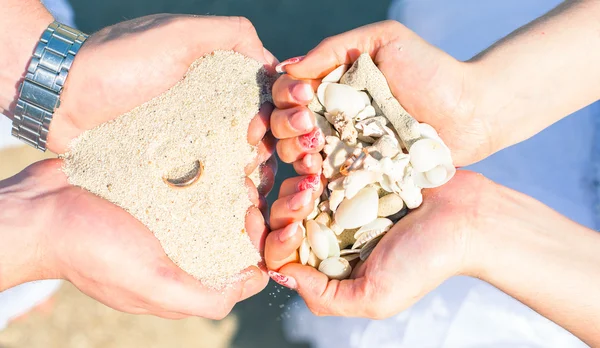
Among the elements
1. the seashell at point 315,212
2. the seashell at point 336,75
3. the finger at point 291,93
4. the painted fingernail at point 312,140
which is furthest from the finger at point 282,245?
the seashell at point 336,75

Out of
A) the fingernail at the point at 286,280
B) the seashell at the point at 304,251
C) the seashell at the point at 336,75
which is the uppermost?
the seashell at the point at 336,75

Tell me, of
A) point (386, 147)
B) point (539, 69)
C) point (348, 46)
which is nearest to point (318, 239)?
point (386, 147)

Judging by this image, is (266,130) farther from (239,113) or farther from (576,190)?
(576,190)

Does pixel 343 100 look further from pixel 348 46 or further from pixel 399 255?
pixel 399 255

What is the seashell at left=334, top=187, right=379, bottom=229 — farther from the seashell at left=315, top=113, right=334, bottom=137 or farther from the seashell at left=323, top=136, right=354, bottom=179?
the seashell at left=315, top=113, right=334, bottom=137

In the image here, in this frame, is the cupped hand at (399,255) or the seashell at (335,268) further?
the seashell at (335,268)

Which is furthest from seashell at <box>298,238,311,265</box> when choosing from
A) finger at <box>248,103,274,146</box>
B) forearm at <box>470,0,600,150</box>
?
forearm at <box>470,0,600,150</box>

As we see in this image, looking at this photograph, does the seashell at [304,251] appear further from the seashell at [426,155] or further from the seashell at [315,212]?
the seashell at [426,155]
